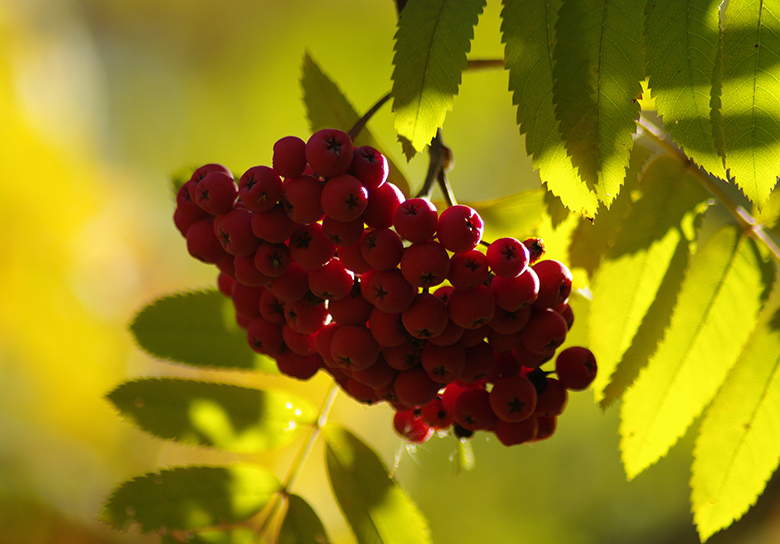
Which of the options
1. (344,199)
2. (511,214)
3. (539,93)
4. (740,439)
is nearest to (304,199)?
(344,199)

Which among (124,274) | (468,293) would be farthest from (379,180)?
(124,274)

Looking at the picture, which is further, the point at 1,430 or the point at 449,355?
the point at 1,430

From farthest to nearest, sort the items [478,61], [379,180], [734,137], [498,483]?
[498,483] < [478,61] < [379,180] < [734,137]

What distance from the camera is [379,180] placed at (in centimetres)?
64

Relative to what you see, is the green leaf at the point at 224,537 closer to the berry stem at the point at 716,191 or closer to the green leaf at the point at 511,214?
the green leaf at the point at 511,214

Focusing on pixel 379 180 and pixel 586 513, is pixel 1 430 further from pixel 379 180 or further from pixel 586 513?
pixel 586 513

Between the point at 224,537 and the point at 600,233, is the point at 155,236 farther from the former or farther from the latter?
the point at 600,233

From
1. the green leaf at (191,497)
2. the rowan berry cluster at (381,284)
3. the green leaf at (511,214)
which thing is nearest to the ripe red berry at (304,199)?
the rowan berry cluster at (381,284)

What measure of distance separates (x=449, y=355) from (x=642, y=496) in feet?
14.0

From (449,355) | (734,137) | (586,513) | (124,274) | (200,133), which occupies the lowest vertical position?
(449,355)

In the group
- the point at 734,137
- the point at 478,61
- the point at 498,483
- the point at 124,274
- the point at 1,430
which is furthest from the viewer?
the point at 498,483

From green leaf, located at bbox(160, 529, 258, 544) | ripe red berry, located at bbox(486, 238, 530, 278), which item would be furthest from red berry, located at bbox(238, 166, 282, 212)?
green leaf, located at bbox(160, 529, 258, 544)

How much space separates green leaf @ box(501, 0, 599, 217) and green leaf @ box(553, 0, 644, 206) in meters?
0.02

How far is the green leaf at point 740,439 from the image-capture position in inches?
33.3
